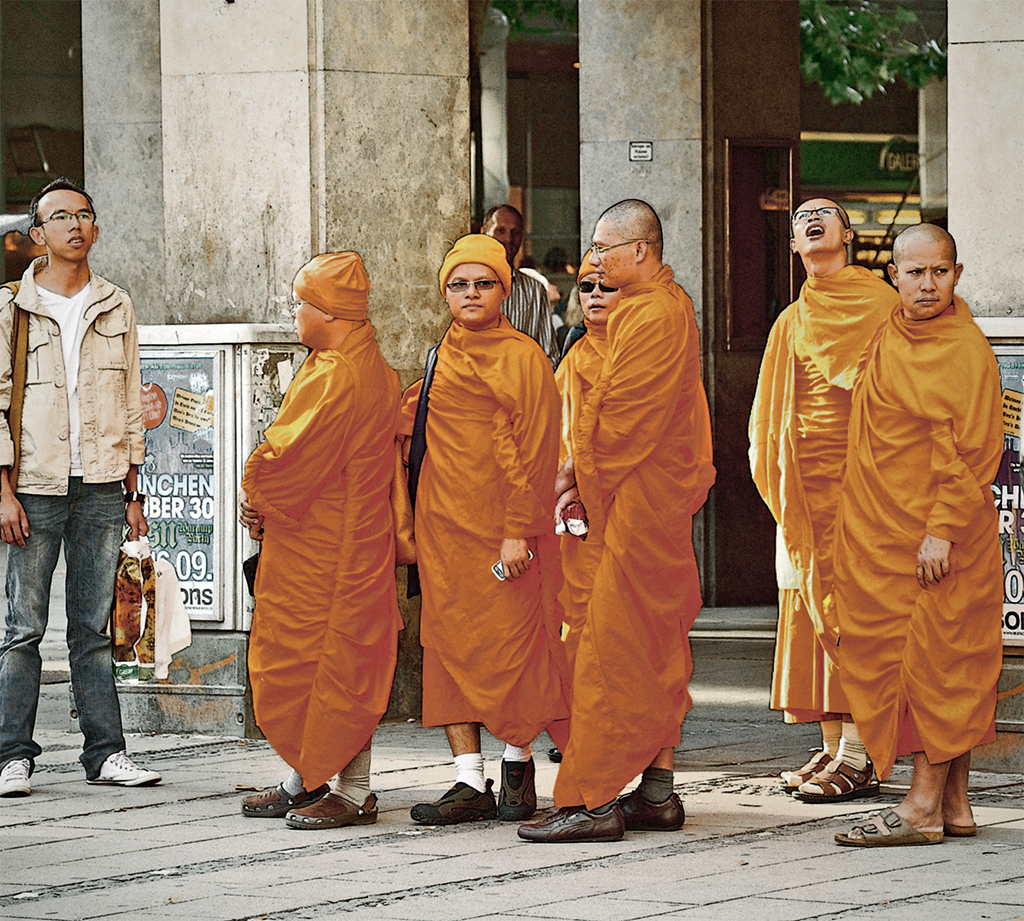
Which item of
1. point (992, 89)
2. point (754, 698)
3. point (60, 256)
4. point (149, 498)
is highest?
point (992, 89)

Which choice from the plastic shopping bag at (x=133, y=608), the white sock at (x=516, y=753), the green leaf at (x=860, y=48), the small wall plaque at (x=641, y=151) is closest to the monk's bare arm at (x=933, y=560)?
the white sock at (x=516, y=753)

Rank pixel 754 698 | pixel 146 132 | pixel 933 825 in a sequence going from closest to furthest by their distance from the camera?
pixel 933 825 → pixel 754 698 → pixel 146 132

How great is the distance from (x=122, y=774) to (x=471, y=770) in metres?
1.47

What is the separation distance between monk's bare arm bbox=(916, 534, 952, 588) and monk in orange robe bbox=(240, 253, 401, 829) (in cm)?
181

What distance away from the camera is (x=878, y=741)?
6430 millimetres

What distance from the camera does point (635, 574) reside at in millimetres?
6508

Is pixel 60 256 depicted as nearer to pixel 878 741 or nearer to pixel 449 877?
pixel 449 877

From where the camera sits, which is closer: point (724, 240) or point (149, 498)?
point (149, 498)

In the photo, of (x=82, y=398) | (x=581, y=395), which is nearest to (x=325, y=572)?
(x=82, y=398)

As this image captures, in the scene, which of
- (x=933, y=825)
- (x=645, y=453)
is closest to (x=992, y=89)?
(x=645, y=453)

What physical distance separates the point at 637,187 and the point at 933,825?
697cm

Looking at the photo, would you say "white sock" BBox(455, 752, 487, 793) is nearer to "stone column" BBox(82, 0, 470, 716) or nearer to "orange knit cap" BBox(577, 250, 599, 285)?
"orange knit cap" BBox(577, 250, 599, 285)

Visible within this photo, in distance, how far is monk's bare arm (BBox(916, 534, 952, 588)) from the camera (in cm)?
625

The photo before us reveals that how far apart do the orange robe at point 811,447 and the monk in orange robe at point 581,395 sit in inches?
25.6
